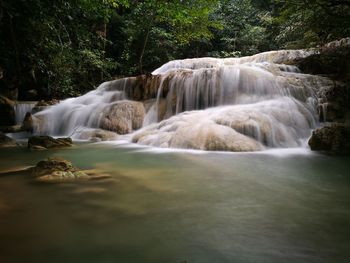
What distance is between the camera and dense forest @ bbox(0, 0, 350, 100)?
4664mm

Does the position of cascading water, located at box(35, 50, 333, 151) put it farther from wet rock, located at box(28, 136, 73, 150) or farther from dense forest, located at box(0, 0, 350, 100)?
wet rock, located at box(28, 136, 73, 150)

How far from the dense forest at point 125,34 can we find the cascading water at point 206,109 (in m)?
1.31

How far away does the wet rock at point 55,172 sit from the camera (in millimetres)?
4176

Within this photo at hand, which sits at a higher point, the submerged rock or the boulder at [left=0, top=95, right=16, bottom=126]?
the boulder at [left=0, top=95, right=16, bottom=126]

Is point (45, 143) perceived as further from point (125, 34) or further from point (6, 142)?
point (125, 34)

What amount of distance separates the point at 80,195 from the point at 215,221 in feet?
5.06

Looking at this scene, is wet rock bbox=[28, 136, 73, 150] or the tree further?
the tree

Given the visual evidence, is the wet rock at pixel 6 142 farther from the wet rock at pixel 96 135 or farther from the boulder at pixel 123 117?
the boulder at pixel 123 117

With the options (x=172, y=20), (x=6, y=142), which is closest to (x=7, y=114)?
(x=6, y=142)

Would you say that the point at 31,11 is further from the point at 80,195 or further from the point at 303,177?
the point at 303,177

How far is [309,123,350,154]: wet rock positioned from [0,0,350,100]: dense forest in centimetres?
205

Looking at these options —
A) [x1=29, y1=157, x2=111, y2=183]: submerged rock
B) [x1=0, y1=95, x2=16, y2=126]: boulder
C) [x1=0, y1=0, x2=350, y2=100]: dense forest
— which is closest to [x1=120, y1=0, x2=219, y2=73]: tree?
[x1=0, y1=0, x2=350, y2=100]: dense forest

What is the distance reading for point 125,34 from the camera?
1889 centimetres

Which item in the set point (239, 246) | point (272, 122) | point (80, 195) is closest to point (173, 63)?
point (272, 122)
